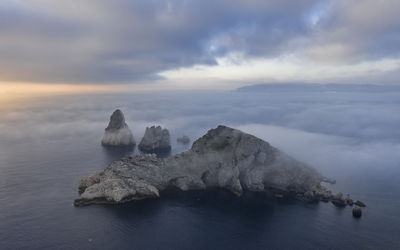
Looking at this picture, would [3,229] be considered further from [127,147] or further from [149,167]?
[127,147]

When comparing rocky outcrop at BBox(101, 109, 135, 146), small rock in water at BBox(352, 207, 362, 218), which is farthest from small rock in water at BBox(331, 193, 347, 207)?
rocky outcrop at BBox(101, 109, 135, 146)

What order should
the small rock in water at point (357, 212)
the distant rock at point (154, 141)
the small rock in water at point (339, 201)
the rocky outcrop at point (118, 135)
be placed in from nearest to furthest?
the small rock in water at point (357, 212), the small rock in water at point (339, 201), the distant rock at point (154, 141), the rocky outcrop at point (118, 135)

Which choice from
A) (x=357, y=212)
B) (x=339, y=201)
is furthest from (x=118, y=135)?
(x=357, y=212)

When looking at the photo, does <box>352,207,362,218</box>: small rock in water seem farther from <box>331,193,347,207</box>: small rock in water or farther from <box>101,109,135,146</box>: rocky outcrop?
<box>101,109,135,146</box>: rocky outcrop

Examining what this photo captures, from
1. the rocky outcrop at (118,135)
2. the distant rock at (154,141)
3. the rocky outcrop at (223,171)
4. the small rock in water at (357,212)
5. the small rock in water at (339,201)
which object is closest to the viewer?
the small rock in water at (357,212)

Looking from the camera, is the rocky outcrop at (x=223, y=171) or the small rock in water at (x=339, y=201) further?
the rocky outcrop at (x=223, y=171)

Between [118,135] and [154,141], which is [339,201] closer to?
[154,141]

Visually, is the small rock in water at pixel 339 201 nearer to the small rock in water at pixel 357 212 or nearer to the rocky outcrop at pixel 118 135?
the small rock in water at pixel 357 212

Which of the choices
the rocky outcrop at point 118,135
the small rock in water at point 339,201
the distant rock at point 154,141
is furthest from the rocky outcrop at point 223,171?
the rocky outcrop at point 118,135
